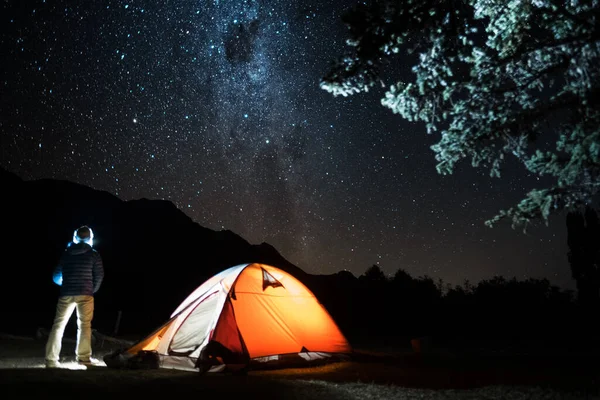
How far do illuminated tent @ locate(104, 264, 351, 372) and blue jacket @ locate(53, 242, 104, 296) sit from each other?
48.3 inches

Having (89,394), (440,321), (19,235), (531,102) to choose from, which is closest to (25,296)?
(19,235)

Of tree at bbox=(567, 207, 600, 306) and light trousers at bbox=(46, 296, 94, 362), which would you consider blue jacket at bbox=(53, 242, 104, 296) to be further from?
tree at bbox=(567, 207, 600, 306)

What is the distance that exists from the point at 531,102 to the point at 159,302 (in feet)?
127

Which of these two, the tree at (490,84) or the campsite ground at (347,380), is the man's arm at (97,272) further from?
the tree at (490,84)

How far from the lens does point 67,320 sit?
741cm

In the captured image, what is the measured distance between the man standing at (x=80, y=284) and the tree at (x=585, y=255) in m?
39.3

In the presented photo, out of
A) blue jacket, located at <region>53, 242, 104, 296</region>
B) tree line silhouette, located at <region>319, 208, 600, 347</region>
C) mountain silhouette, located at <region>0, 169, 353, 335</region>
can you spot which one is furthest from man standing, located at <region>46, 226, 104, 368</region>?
mountain silhouette, located at <region>0, 169, 353, 335</region>

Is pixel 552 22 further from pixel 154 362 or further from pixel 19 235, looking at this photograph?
pixel 19 235

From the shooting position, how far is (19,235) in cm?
4834

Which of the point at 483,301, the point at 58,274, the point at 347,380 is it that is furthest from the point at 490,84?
the point at 483,301

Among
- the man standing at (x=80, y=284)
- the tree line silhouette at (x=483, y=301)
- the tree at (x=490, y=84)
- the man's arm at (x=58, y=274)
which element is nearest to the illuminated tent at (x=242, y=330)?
the man standing at (x=80, y=284)

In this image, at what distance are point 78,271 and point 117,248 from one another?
158 ft

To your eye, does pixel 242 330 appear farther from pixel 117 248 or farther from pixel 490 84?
pixel 117 248

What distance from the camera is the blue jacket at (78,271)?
25.2 feet
